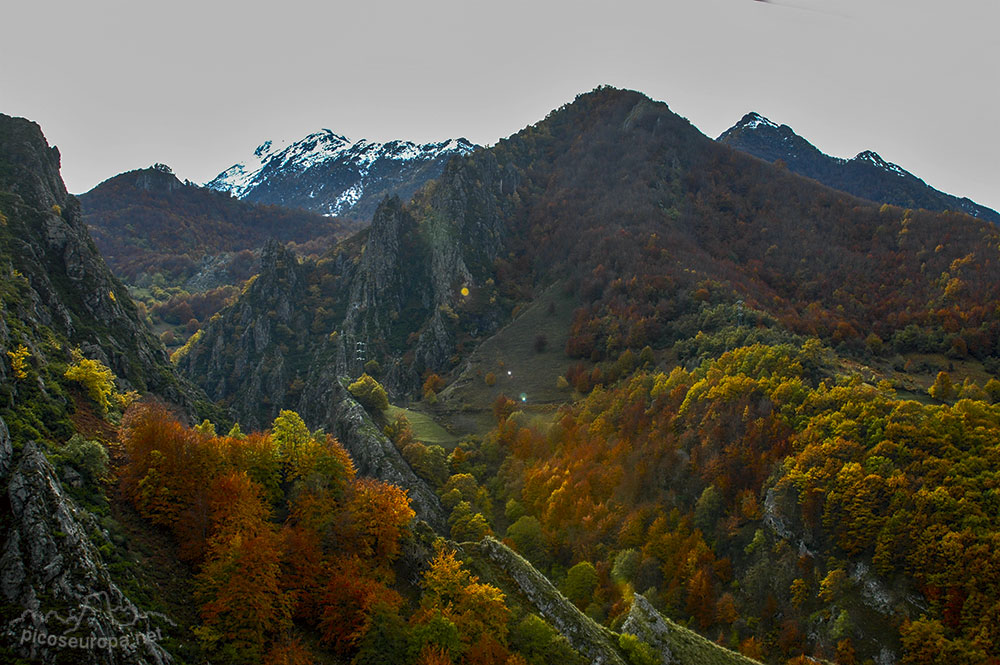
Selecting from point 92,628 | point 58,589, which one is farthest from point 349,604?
point 58,589

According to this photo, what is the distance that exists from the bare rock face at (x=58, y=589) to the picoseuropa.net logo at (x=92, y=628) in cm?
3

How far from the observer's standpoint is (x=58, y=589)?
24.4 meters

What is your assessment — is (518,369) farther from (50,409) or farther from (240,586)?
(240,586)

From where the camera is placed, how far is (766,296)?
478ft

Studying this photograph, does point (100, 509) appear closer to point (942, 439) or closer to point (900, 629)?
point (900, 629)

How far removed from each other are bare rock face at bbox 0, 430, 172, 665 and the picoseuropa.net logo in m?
0.03

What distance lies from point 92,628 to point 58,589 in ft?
8.88

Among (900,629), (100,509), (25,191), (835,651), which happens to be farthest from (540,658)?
(25,191)

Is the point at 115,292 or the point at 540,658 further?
the point at 115,292

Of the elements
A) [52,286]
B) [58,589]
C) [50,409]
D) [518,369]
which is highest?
[52,286]

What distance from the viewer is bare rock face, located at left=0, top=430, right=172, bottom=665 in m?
22.5

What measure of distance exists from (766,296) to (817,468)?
9451 cm

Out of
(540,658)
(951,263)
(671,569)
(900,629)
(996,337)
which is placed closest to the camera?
(540,658)

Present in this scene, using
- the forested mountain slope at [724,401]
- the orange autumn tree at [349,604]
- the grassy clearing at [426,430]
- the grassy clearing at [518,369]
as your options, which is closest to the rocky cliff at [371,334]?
the forested mountain slope at [724,401]
